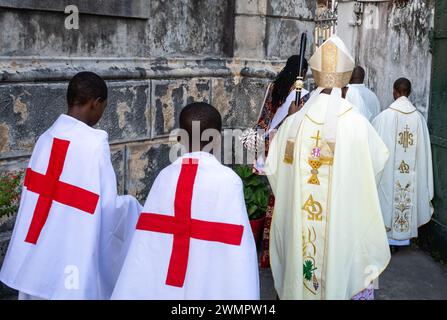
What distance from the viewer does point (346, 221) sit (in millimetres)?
3934

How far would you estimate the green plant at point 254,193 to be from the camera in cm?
588

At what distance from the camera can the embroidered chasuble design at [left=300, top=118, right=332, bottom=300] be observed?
3998 mm

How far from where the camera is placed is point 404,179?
6.55 metres

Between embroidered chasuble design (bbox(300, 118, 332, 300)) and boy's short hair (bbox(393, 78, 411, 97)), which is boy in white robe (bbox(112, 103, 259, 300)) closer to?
embroidered chasuble design (bbox(300, 118, 332, 300))

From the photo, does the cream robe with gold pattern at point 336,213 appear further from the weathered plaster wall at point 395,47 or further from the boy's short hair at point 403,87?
the weathered plaster wall at point 395,47

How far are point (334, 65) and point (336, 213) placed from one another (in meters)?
0.97

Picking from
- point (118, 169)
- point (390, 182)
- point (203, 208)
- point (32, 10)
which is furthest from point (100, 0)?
point (390, 182)

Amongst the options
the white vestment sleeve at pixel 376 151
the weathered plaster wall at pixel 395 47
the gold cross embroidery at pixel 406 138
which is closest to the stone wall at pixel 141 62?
the gold cross embroidery at pixel 406 138

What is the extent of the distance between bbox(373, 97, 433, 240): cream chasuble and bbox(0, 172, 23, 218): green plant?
3889mm

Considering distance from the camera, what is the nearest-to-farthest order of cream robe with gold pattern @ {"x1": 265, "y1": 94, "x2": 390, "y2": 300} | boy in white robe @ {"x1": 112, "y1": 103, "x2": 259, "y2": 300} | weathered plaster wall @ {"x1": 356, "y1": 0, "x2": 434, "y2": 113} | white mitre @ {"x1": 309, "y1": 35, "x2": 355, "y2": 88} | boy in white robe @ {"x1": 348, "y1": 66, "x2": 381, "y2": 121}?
boy in white robe @ {"x1": 112, "y1": 103, "x2": 259, "y2": 300} < cream robe with gold pattern @ {"x1": 265, "y1": 94, "x2": 390, "y2": 300} < white mitre @ {"x1": 309, "y1": 35, "x2": 355, "y2": 88} < weathered plaster wall @ {"x1": 356, "y1": 0, "x2": 434, "y2": 113} < boy in white robe @ {"x1": 348, "y1": 66, "x2": 381, "y2": 121}

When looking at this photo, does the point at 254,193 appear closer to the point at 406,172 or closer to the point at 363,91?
the point at 406,172

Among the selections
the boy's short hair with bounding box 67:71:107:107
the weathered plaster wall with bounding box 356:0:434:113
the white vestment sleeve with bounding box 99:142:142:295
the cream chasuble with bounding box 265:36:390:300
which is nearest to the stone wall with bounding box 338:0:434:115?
the weathered plaster wall with bounding box 356:0:434:113

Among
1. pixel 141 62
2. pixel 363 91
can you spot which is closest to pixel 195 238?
pixel 141 62
